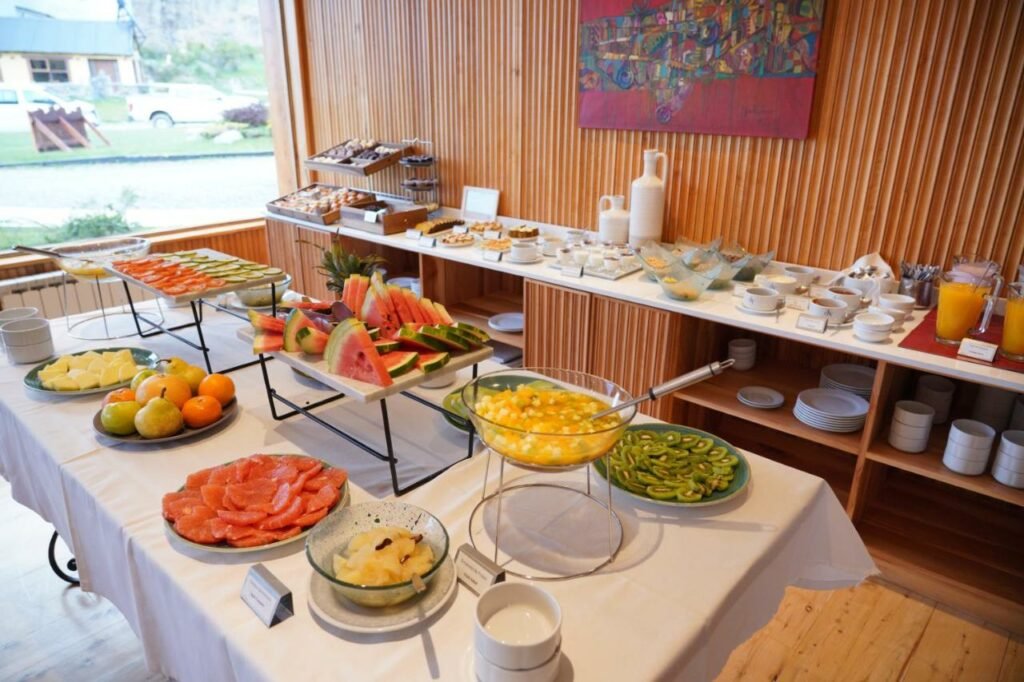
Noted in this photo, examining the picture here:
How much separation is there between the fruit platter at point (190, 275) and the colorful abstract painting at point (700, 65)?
1.64 meters

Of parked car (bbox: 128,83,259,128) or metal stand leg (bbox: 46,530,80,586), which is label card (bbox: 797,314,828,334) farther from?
parked car (bbox: 128,83,259,128)

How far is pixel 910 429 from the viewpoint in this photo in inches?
77.7

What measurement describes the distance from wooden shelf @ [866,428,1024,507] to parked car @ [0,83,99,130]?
439cm

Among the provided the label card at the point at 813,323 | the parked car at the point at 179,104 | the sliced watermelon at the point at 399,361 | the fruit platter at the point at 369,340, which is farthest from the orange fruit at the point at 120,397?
the parked car at the point at 179,104

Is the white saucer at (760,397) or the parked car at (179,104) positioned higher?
the parked car at (179,104)

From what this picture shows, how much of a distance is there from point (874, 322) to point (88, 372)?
2.15 meters

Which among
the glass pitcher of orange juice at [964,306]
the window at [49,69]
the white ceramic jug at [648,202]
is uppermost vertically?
the window at [49,69]

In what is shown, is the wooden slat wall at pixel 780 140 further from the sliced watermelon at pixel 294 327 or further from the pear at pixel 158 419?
the pear at pixel 158 419

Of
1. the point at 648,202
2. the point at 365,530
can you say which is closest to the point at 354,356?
the point at 365,530

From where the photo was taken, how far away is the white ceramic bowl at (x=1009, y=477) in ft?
5.99

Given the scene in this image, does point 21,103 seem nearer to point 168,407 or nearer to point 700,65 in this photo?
point 168,407

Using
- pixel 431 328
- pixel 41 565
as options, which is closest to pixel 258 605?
pixel 431 328

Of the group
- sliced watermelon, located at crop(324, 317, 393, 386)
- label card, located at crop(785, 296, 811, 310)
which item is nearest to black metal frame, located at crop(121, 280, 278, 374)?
sliced watermelon, located at crop(324, 317, 393, 386)

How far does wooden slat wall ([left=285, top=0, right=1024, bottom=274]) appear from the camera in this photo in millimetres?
2070
